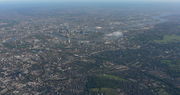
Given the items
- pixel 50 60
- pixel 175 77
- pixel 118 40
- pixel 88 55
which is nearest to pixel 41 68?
pixel 50 60

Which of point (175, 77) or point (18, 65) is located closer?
point (175, 77)

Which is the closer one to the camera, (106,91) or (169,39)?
(106,91)

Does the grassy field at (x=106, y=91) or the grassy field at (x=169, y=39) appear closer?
the grassy field at (x=106, y=91)

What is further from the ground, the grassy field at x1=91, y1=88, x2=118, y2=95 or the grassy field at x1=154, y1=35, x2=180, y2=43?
the grassy field at x1=154, y1=35, x2=180, y2=43

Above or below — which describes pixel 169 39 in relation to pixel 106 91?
above

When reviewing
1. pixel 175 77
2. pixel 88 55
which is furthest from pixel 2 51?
pixel 175 77

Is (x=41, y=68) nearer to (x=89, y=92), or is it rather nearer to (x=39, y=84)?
(x=39, y=84)

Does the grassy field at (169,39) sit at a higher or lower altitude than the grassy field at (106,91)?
higher

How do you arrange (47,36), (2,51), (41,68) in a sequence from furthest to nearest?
(47,36), (2,51), (41,68)

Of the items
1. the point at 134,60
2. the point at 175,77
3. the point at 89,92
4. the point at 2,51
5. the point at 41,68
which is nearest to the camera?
the point at 89,92

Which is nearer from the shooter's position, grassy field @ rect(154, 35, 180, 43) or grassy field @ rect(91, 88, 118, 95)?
grassy field @ rect(91, 88, 118, 95)

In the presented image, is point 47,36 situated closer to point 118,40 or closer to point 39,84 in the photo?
point 118,40
